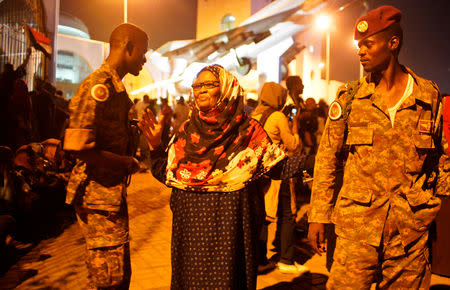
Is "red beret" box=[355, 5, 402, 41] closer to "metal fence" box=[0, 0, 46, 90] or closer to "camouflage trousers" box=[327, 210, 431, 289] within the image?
"camouflage trousers" box=[327, 210, 431, 289]

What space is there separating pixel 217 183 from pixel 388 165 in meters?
1.10

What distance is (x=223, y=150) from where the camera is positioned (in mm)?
2361

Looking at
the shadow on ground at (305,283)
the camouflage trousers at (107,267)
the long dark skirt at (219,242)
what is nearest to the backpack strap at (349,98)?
the long dark skirt at (219,242)

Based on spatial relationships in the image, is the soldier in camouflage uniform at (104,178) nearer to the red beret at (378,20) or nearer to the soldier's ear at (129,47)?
the soldier's ear at (129,47)

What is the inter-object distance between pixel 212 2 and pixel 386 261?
3399cm

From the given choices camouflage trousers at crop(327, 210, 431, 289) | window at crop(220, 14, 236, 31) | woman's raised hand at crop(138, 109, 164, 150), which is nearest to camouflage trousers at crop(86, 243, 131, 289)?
woman's raised hand at crop(138, 109, 164, 150)

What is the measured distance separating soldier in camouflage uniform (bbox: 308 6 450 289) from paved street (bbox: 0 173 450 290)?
6.01 feet

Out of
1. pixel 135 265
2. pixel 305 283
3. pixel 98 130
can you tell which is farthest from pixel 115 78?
pixel 305 283

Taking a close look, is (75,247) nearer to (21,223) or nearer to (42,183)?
(21,223)

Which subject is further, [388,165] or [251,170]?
[251,170]

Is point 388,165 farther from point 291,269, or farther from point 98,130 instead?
point 291,269

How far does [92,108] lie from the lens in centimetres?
221

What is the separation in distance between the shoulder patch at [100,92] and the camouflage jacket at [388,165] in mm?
1548

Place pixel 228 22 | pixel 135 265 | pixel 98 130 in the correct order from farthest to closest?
Answer: 1. pixel 228 22
2. pixel 135 265
3. pixel 98 130
